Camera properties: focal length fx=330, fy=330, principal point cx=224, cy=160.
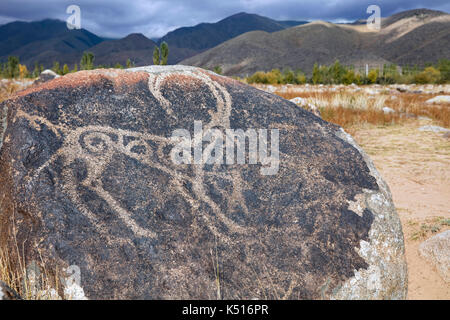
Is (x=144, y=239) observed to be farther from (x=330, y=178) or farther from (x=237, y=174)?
(x=330, y=178)

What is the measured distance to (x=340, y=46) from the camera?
77062 millimetres

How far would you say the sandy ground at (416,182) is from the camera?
7.20 feet

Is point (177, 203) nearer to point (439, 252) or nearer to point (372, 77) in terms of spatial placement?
point (439, 252)

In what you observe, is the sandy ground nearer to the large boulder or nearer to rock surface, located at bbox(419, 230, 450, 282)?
rock surface, located at bbox(419, 230, 450, 282)

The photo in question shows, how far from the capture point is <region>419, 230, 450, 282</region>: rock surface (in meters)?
2.19

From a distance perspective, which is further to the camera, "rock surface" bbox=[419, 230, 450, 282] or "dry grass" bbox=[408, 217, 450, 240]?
"dry grass" bbox=[408, 217, 450, 240]

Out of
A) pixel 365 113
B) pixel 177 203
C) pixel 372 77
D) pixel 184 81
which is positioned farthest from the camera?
pixel 372 77

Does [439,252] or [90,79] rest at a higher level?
[90,79]

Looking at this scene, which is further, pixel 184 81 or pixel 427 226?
pixel 427 226

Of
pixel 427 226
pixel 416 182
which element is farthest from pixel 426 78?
pixel 427 226

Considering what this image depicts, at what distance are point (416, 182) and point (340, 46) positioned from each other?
81692 mm

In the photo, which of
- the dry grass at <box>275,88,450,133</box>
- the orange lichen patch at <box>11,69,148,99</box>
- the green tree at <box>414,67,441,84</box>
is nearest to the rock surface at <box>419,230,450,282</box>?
the orange lichen patch at <box>11,69,148,99</box>

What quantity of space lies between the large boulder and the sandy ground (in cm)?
70
